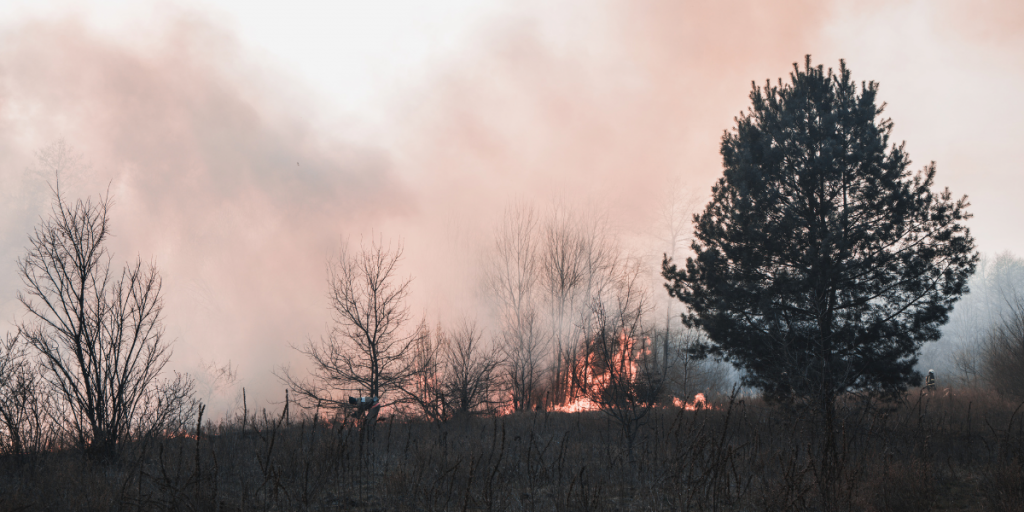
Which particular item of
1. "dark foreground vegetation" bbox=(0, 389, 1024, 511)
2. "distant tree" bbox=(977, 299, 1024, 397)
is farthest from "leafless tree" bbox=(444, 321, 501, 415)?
"distant tree" bbox=(977, 299, 1024, 397)

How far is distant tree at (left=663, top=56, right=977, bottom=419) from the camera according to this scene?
10.9 metres

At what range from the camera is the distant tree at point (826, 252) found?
35.9 ft

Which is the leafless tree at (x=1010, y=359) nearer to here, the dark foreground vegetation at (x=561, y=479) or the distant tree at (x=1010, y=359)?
the distant tree at (x=1010, y=359)

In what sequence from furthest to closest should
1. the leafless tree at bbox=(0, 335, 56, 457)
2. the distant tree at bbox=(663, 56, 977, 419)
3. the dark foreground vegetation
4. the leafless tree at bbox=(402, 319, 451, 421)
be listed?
the leafless tree at bbox=(402, 319, 451, 421) → the distant tree at bbox=(663, 56, 977, 419) → the leafless tree at bbox=(0, 335, 56, 457) → the dark foreground vegetation

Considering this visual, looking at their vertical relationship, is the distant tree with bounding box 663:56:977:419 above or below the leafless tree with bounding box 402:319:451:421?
above

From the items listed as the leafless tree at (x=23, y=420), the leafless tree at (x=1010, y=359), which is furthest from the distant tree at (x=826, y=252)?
the leafless tree at (x=23, y=420)

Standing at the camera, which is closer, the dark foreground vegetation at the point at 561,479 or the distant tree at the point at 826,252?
the dark foreground vegetation at the point at 561,479

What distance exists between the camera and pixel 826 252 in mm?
10852

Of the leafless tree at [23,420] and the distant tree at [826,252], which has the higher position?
the distant tree at [826,252]

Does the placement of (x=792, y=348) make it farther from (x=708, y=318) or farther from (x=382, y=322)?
(x=382, y=322)

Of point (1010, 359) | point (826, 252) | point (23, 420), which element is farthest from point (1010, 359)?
point (23, 420)

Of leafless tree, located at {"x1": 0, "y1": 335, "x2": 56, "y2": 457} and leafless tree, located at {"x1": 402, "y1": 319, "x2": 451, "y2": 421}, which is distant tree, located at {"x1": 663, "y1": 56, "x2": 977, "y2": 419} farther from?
leafless tree, located at {"x1": 0, "y1": 335, "x2": 56, "y2": 457}

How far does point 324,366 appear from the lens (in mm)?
18266

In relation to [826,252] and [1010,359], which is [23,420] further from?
[1010,359]
